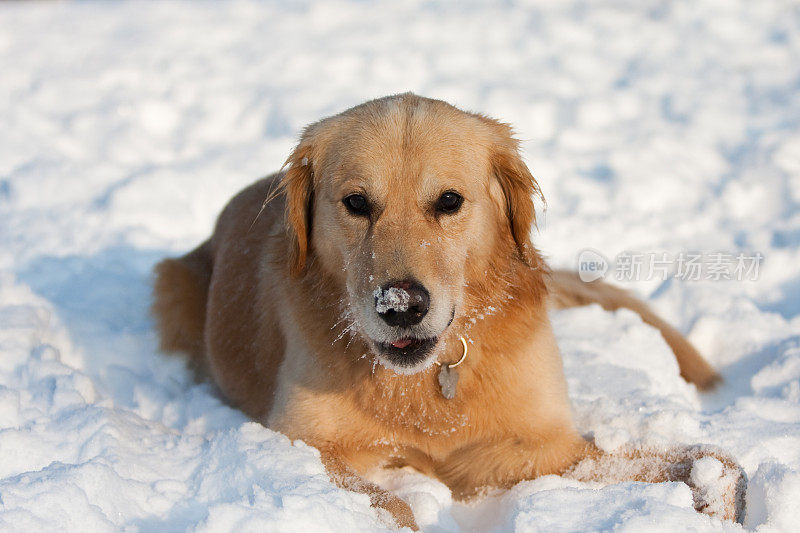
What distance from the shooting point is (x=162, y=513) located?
2680mm

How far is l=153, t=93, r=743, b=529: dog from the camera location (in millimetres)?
3043

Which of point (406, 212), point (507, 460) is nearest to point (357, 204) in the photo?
point (406, 212)

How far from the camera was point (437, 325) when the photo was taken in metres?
2.88

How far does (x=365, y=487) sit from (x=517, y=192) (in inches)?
52.9

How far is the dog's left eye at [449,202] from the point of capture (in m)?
3.11

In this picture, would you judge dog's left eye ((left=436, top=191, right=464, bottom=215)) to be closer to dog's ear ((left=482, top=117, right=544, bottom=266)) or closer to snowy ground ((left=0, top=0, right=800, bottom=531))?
dog's ear ((left=482, top=117, right=544, bottom=266))

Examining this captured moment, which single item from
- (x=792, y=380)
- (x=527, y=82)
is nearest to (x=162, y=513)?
(x=792, y=380)

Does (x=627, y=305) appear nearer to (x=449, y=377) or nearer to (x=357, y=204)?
(x=449, y=377)

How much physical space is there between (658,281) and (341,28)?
6094 millimetres

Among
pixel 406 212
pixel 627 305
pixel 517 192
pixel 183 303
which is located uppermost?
pixel 517 192

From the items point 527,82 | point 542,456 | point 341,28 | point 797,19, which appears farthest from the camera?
point 341,28

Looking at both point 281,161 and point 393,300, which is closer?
point 393,300

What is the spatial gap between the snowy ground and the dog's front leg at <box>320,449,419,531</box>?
11cm

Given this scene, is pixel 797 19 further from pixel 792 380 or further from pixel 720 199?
pixel 792 380
